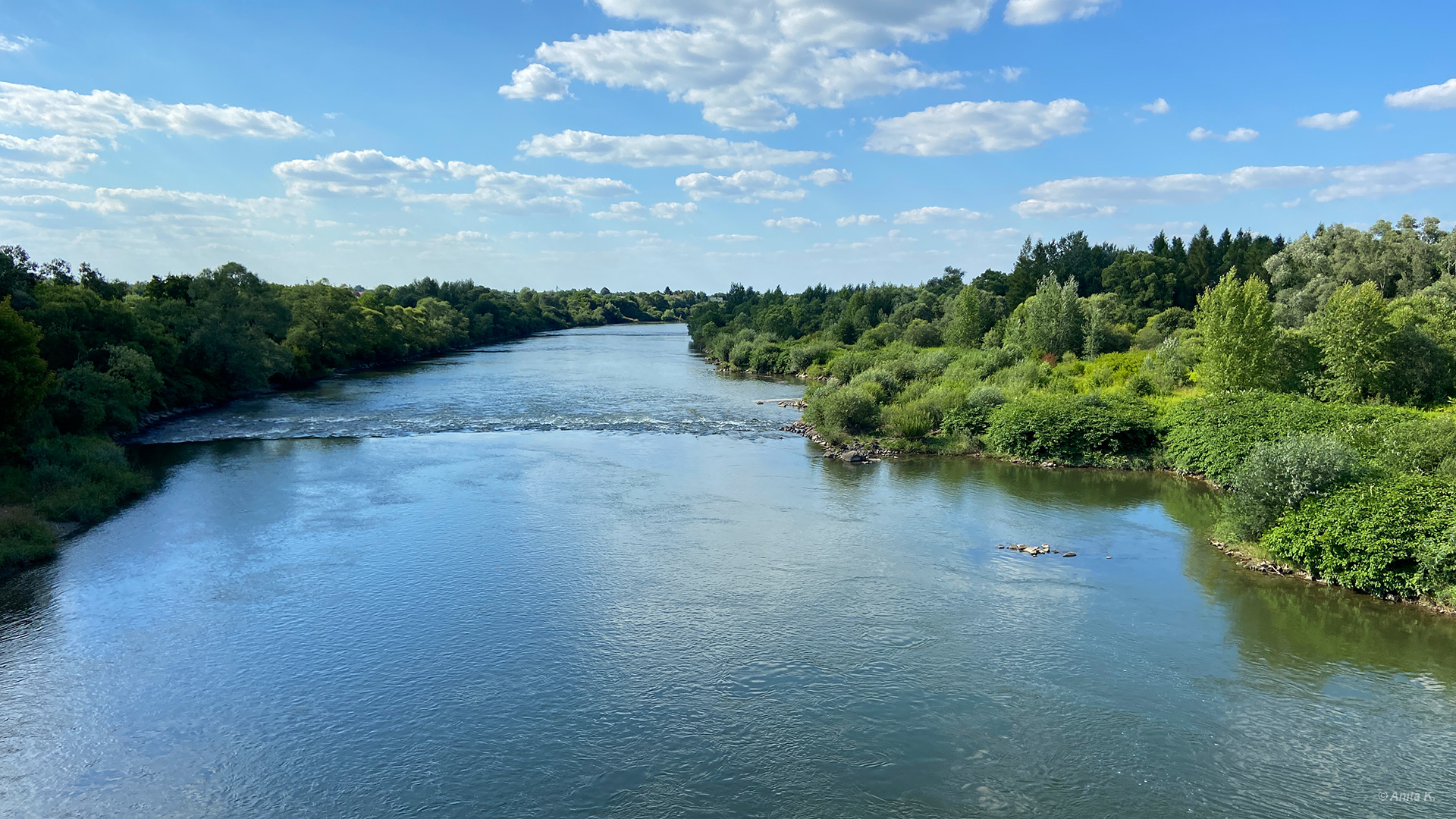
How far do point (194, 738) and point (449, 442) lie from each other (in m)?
30.8

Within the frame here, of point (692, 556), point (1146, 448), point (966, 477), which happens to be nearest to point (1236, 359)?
point (1146, 448)

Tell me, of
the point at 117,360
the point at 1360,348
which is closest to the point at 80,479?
the point at 117,360

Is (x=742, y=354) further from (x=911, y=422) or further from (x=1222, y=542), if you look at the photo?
(x=1222, y=542)

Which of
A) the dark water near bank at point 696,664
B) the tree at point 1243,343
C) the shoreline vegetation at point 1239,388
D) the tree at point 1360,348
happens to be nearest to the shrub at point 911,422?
the shoreline vegetation at point 1239,388

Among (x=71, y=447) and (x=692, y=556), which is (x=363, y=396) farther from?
(x=692, y=556)

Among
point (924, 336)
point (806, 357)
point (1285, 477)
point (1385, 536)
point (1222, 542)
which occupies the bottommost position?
point (1222, 542)

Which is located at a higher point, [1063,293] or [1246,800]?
Answer: [1063,293]

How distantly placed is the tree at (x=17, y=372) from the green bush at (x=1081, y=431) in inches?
1637

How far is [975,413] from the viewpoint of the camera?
44438 millimetres

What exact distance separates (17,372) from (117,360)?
17731mm

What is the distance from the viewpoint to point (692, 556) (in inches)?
1033

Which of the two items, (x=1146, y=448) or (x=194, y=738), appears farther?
(x=1146, y=448)

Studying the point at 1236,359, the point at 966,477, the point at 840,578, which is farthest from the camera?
the point at 1236,359

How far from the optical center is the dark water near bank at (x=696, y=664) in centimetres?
1448
